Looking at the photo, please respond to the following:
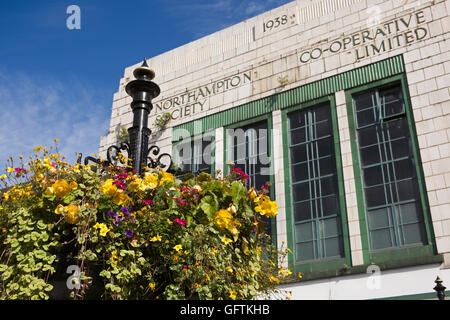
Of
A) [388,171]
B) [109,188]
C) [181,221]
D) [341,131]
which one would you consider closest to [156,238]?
[181,221]

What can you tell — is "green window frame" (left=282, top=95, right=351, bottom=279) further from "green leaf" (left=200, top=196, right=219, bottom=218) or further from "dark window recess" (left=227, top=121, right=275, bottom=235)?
"green leaf" (left=200, top=196, right=219, bottom=218)

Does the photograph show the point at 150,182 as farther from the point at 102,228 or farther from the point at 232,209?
the point at 232,209

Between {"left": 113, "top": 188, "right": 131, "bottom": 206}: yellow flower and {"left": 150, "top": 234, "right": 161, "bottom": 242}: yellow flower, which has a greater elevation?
{"left": 113, "top": 188, "right": 131, "bottom": 206}: yellow flower

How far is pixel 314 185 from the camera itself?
12672 mm

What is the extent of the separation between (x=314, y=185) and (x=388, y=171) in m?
1.99

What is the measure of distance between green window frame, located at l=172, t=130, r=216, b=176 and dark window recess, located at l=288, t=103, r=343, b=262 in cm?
275

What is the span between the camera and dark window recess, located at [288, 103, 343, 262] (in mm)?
11969

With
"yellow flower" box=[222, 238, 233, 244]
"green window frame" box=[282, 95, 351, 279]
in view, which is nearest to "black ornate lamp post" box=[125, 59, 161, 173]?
"yellow flower" box=[222, 238, 233, 244]

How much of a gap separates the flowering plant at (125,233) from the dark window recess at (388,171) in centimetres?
792

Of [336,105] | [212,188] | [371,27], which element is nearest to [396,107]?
[336,105]

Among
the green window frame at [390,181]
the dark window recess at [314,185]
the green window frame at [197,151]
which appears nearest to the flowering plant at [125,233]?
the green window frame at [390,181]

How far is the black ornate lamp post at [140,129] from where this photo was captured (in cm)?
490
